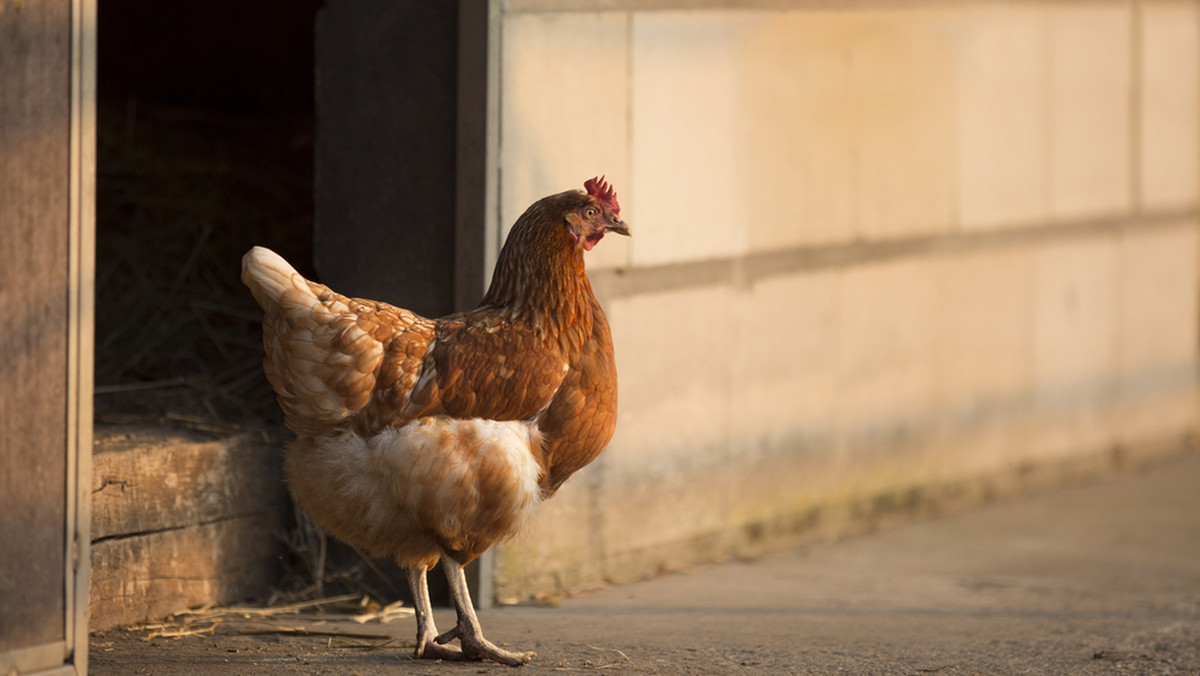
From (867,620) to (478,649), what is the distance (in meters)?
1.58

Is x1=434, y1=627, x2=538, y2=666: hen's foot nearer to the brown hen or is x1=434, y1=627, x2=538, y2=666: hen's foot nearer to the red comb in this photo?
the brown hen

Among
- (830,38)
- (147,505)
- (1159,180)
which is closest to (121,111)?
(147,505)

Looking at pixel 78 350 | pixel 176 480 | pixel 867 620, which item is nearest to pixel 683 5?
pixel 867 620

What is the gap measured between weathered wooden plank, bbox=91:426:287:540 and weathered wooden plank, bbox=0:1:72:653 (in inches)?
37.5

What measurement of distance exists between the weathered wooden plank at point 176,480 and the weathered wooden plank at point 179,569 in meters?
0.04

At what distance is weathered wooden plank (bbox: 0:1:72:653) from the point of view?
12.4 ft

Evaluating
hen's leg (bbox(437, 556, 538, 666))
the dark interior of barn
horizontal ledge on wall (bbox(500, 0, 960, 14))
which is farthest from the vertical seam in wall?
hen's leg (bbox(437, 556, 538, 666))

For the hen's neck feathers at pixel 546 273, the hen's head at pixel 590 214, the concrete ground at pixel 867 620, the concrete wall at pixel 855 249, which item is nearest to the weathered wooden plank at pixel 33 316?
Answer: the concrete ground at pixel 867 620

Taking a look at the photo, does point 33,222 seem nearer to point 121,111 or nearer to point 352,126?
point 352,126

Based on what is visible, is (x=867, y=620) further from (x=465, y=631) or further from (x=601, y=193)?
(x=601, y=193)

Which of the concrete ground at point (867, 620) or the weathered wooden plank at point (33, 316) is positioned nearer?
the weathered wooden plank at point (33, 316)

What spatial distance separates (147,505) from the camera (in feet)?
16.4

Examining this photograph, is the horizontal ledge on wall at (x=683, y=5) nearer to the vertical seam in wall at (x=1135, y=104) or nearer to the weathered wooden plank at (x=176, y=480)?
the weathered wooden plank at (x=176, y=480)

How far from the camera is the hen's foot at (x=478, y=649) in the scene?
4422 mm
